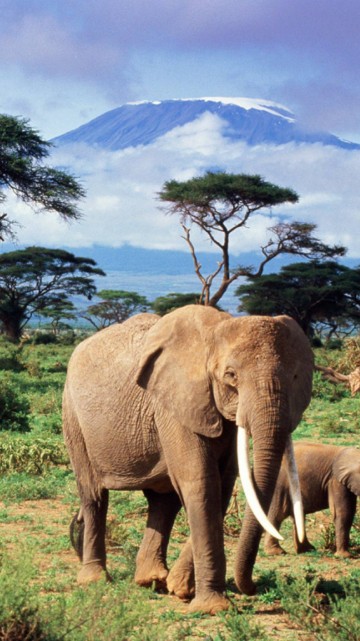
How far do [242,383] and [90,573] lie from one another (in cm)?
208

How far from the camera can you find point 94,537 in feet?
21.4

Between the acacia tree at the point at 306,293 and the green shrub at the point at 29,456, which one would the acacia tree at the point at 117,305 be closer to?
the acacia tree at the point at 306,293

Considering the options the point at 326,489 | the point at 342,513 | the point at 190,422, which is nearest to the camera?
the point at 190,422

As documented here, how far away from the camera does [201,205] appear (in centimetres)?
3419

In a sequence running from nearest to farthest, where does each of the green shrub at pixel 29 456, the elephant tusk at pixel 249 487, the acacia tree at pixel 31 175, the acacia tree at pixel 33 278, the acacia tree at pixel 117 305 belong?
1. the elephant tusk at pixel 249 487
2. the green shrub at pixel 29 456
3. the acacia tree at pixel 31 175
4. the acacia tree at pixel 33 278
5. the acacia tree at pixel 117 305

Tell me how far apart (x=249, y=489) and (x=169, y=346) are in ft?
3.34

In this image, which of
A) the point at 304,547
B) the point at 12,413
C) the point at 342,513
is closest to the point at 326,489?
the point at 342,513

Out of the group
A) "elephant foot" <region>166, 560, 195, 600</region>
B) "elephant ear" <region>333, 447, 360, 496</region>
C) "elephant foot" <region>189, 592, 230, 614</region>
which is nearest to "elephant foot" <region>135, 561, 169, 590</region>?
"elephant foot" <region>166, 560, 195, 600</region>

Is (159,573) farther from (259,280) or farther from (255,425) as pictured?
(259,280)

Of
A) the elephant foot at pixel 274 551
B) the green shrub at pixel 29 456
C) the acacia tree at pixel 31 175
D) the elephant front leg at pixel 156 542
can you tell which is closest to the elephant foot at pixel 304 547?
the elephant foot at pixel 274 551

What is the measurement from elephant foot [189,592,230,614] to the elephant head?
0.13m

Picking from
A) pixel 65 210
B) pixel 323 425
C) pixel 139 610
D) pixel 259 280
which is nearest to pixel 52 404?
pixel 323 425

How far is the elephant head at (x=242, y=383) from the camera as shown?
4969mm

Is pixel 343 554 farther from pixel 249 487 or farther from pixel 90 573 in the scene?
pixel 249 487
